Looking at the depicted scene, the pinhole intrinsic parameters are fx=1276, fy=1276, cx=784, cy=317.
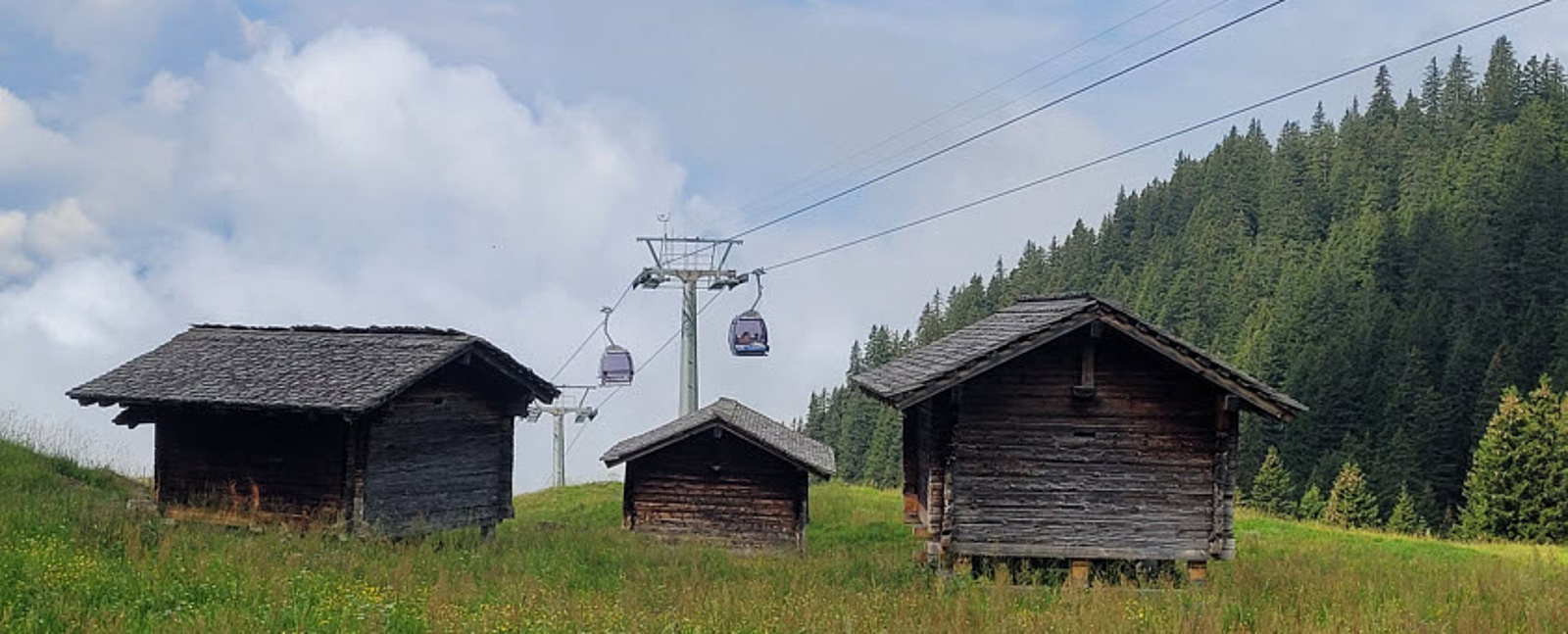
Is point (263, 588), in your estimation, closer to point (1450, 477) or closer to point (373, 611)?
point (373, 611)

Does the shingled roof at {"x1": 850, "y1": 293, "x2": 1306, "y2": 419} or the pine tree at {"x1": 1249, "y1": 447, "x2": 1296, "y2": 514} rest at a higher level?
the shingled roof at {"x1": 850, "y1": 293, "x2": 1306, "y2": 419}

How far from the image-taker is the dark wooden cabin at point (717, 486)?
24547 millimetres

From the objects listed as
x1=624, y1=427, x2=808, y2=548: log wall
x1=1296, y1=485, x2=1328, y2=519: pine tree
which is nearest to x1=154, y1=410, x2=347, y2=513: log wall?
x1=624, y1=427, x2=808, y2=548: log wall

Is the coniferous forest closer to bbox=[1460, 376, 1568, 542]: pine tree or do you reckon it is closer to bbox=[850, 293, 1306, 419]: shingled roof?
bbox=[1460, 376, 1568, 542]: pine tree

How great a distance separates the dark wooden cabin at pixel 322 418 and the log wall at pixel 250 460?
2 centimetres

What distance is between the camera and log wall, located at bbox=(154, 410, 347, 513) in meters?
20.5

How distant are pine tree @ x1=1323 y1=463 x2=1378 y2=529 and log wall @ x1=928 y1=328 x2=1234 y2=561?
56.6m

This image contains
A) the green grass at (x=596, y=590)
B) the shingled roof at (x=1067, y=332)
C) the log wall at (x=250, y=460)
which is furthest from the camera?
the log wall at (x=250, y=460)

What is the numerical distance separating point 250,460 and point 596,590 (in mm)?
8748

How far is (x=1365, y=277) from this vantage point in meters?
116

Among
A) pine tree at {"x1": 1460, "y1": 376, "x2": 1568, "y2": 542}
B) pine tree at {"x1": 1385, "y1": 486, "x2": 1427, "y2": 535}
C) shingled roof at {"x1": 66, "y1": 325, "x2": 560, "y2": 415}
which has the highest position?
shingled roof at {"x1": 66, "y1": 325, "x2": 560, "y2": 415}

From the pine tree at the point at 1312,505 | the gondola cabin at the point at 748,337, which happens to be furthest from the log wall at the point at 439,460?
the pine tree at the point at 1312,505

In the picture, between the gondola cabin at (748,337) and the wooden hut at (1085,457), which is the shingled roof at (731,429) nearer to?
the wooden hut at (1085,457)

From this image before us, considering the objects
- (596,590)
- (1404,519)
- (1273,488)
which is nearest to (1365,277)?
(1273,488)
